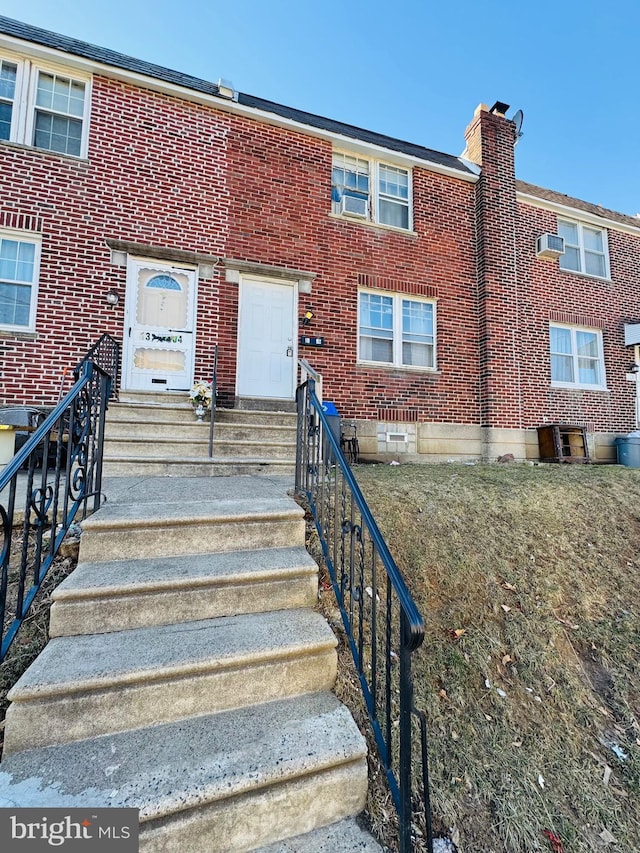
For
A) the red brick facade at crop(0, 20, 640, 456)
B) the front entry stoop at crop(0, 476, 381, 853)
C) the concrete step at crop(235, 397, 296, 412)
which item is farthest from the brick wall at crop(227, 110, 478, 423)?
the front entry stoop at crop(0, 476, 381, 853)

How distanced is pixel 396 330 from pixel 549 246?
4.46 meters

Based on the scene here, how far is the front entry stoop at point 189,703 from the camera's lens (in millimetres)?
1538

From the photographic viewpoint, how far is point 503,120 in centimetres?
902

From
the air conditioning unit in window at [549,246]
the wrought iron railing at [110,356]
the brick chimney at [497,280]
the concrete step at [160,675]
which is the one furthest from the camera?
the air conditioning unit in window at [549,246]

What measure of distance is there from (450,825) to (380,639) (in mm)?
894

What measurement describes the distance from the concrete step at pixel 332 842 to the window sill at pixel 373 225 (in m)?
8.42

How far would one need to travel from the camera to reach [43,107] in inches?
252

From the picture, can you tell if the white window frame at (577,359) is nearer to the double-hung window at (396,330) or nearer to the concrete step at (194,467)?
the double-hung window at (396,330)

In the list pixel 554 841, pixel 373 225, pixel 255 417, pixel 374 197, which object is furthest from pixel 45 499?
pixel 374 197

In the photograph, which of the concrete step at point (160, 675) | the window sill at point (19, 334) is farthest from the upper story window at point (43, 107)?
the concrete step at point (160, 675)

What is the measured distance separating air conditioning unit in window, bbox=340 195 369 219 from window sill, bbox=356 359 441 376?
2963 mm

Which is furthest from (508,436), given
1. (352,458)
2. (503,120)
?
(503,120)

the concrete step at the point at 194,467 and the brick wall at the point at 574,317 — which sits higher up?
the brick wall at the point at 574,317

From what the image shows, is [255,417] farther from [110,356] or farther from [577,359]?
[577,359]
